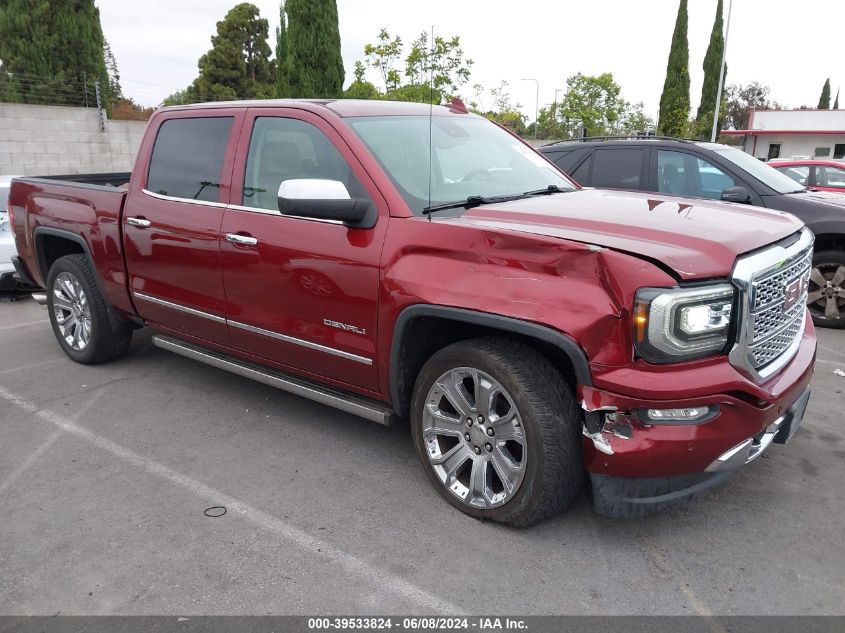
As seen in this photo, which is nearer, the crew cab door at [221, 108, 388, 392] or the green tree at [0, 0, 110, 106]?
the crew cab door at [221, 108, 388, 392]

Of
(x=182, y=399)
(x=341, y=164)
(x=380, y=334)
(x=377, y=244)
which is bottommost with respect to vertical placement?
(x=182, y=399)

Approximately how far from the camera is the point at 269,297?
12.4 feet

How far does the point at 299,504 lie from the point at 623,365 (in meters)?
1.75

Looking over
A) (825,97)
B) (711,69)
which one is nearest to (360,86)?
(711,69)

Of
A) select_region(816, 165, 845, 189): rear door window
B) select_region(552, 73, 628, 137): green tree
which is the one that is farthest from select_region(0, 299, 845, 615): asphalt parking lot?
select_region(552, 73, 628, 137): green tree

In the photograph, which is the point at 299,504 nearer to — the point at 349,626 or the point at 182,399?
the point at 349,626

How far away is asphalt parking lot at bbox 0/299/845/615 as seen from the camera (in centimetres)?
266

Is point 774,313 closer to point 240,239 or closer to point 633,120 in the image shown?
point 240,239

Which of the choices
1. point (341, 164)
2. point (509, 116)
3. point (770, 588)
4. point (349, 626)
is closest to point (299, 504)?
point (349, 626)

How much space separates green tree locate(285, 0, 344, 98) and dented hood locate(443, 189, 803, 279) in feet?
52.4

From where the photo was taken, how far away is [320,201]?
10.5ft

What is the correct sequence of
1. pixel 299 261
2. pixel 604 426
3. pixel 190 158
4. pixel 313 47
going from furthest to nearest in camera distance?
pixel 313 47 < pixel 190 158 < pixel 299 261 < pixel 604 426

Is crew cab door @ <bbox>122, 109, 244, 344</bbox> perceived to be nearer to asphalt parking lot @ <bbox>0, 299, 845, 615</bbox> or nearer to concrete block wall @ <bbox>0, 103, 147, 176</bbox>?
asphalt parking lot @ <bbox>0, 299, 845, 615</bbox>

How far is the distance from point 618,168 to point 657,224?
4620mm
